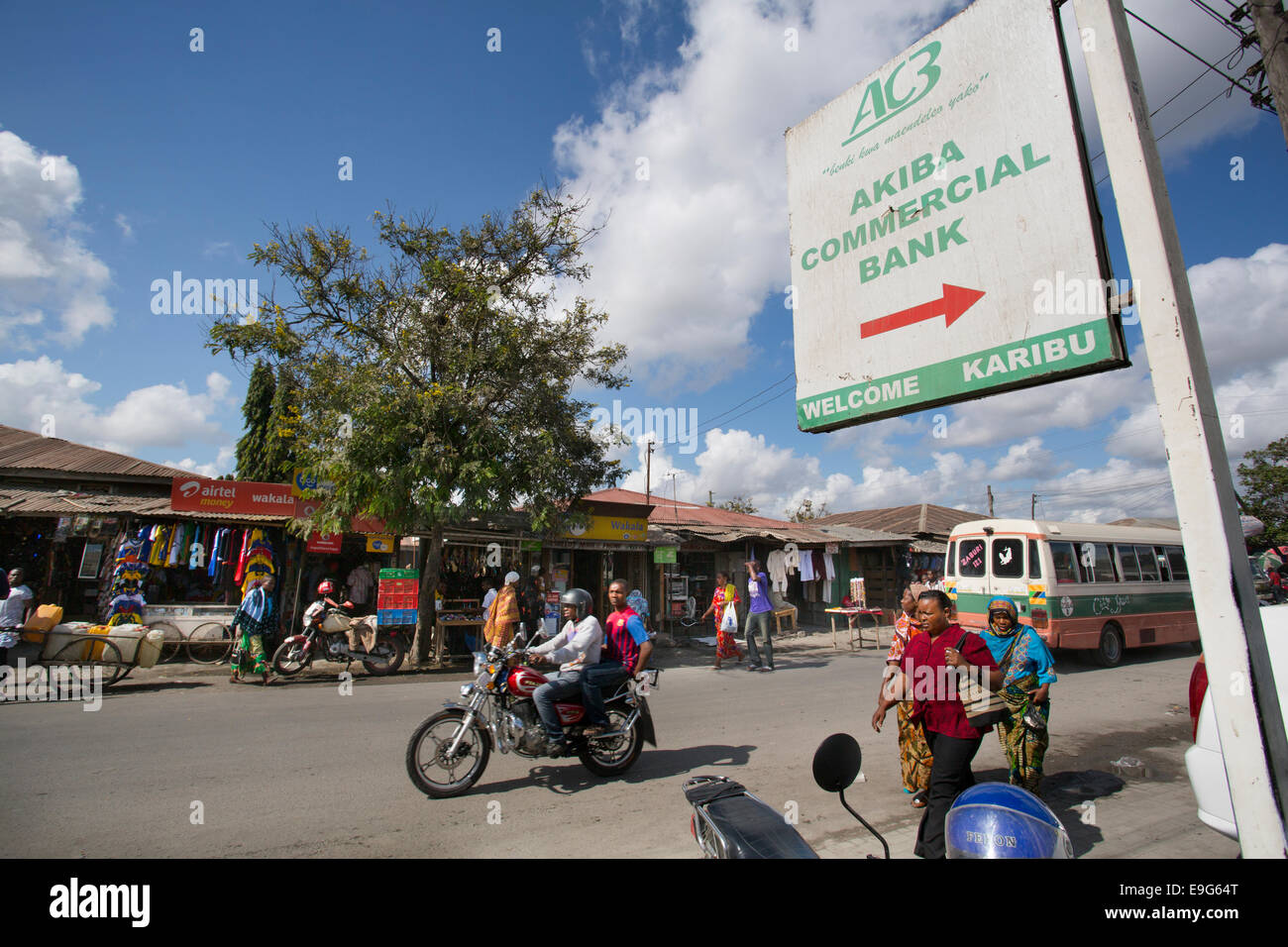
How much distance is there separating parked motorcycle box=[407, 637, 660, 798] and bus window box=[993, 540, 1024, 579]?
868cm

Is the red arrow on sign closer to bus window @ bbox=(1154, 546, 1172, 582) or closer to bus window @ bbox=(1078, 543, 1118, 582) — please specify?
bus window @ bbox=(1078, 543, 1118, 582)

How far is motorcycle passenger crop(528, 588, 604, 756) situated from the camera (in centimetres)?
511

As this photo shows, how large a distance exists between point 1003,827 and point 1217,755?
223 centimetres

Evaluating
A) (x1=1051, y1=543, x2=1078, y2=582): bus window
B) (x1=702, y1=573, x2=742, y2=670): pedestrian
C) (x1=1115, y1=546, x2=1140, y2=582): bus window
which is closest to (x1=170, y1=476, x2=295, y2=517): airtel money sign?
(x1=702, y1=573, x2=742, y2=670): pedestrian

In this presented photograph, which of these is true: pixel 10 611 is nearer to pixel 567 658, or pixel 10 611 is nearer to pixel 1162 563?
pixel 567 658

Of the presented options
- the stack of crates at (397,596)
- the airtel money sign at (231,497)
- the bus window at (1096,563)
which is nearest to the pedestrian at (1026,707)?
the bus window at (1096,563)

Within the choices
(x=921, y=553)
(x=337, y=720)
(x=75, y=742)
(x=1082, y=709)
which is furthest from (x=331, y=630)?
(x=921, y=553)

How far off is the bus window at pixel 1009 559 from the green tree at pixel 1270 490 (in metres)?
18.1

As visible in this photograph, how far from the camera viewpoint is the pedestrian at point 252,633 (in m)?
10.3

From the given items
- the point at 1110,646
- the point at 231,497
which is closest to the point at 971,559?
the point at 1110,646

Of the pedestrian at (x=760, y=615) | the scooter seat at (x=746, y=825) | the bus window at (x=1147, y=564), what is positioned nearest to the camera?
the scooter seat at (x=746, y=825)

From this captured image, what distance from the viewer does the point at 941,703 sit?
3646mm

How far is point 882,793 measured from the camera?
5.10m

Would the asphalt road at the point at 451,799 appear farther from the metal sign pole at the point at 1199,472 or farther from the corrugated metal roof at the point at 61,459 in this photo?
the corrugated metal roof at the point at 61,459
